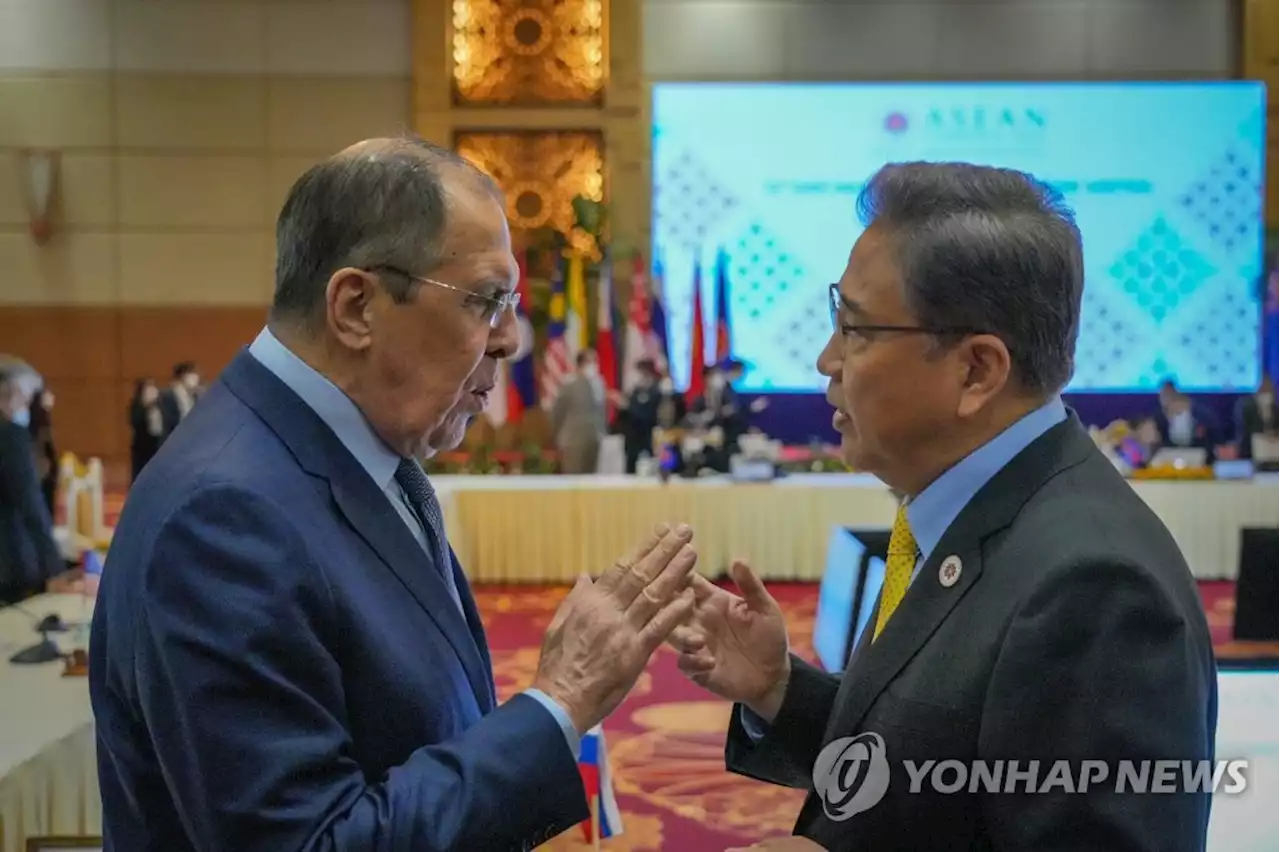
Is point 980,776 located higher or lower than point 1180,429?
higher

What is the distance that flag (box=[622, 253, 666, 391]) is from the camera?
10.4 metres

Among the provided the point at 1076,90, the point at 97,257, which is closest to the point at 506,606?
the point at 97,257

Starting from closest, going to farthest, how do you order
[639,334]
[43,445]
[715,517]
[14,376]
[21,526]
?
[21,526] → [14,376] → [43,445] → [715,517] → [639,334]

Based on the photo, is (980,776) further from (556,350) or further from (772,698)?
(556,350)

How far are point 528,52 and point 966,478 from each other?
10647mm

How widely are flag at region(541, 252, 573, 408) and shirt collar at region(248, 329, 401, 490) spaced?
8.34 metres

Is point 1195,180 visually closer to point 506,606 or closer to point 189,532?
point 506,606

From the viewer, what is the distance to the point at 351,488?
1.32 m

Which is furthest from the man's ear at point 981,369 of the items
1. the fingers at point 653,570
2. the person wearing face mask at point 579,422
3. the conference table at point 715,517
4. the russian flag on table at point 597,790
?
the person wearing face mask at point 579,422

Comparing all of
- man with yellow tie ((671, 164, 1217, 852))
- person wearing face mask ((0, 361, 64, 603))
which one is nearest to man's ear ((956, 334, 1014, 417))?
man with yellow tie ((671, 164, 1217, 852))

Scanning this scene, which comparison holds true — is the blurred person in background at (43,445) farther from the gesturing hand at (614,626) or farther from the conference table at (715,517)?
the gesturing hand at (614,626)

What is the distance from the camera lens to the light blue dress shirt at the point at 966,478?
1349 millimetres

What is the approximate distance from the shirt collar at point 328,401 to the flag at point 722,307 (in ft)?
30.7

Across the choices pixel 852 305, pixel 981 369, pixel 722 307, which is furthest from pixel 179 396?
pixel 981 369
